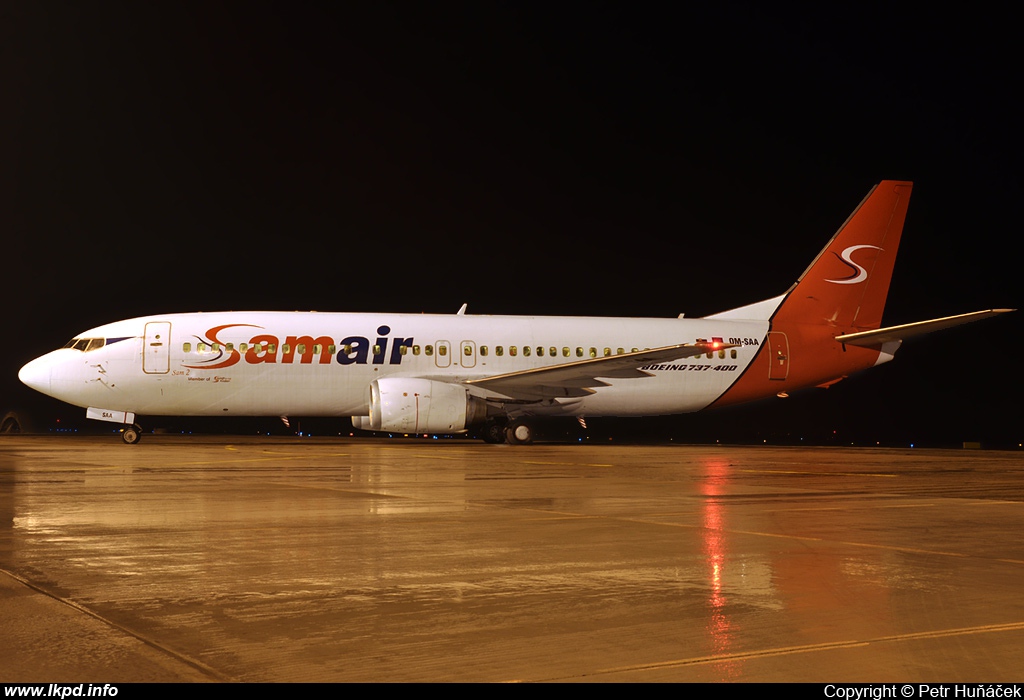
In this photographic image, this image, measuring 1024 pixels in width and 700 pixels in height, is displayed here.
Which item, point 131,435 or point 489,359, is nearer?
point 131,435

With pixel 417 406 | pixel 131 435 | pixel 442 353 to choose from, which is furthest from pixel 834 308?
pixel 131 435

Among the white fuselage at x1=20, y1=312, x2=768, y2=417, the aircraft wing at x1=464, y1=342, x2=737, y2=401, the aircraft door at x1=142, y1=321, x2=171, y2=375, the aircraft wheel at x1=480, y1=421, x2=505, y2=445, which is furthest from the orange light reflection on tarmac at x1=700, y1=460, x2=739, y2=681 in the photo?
the aircraft door at x1=142, y1=321, x2=171, y2=375

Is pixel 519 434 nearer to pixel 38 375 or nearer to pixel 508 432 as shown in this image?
pixel 508 432

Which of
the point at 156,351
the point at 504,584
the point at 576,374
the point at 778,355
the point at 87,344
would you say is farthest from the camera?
the point at 778,355

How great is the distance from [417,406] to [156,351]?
22.3ft

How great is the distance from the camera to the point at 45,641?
4422 mm

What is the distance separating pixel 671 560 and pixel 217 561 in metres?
3.06

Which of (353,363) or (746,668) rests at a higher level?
(353,363)

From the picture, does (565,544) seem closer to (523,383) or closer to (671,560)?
(671,560)

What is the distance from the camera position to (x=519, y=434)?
27641mm

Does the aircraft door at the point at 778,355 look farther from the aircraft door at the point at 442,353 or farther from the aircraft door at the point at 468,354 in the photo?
the aircraft door at the point at 442,353

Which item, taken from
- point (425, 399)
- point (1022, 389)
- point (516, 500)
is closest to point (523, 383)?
point (425, 399)

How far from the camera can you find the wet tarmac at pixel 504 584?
4215 millimetres

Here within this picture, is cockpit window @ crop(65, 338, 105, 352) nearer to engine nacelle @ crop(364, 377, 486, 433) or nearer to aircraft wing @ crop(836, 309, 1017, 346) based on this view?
engine nacelle @ crop(364, 377, 486, 433)
